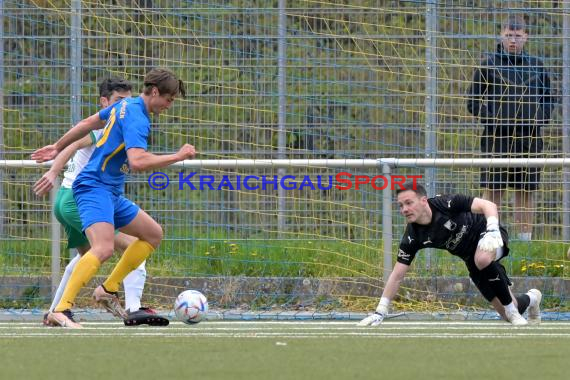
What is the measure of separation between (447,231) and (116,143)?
97.9 inches

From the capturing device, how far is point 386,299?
10359 mm

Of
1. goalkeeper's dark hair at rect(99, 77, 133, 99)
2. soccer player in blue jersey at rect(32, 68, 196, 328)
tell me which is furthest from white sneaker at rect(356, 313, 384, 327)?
goalkeeper's dark hair at rect(99, 77, 133, 99)

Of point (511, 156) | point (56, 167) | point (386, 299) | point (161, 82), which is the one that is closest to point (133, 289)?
point (56, 167)

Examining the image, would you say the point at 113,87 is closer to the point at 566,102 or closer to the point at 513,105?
the point at 513,105

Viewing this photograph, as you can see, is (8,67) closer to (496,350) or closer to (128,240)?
(128,240)

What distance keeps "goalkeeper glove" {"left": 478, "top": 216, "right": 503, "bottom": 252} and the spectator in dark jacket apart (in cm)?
255

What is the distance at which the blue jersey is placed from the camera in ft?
31.6

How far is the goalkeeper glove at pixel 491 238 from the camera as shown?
32.5 ft

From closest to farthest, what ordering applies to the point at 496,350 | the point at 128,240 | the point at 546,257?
the point at 496,350 < the point at 128,240 < the point at 546,257

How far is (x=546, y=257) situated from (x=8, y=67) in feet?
16.4

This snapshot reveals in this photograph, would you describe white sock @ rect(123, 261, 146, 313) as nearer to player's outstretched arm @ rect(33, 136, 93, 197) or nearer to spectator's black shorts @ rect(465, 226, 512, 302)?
player's outstretched arm @ rect(33, 136, 93, 197)

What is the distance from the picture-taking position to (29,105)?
516 inches

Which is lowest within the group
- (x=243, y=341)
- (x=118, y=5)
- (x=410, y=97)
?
(x=243, y=341)

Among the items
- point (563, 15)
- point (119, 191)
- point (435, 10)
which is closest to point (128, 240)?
point (119, 191)
